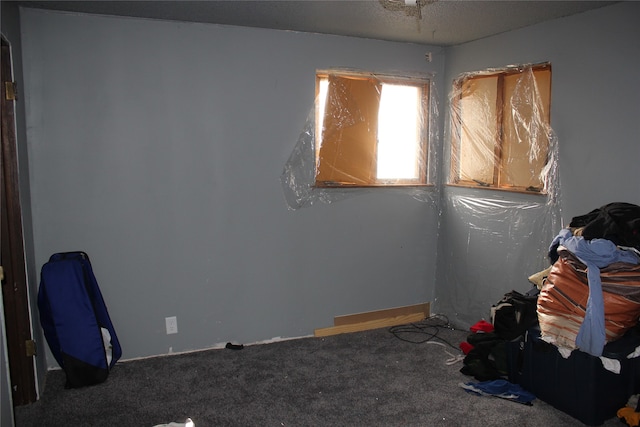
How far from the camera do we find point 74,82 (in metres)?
2.80

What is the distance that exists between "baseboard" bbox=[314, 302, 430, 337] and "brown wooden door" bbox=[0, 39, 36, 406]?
6.06 feet

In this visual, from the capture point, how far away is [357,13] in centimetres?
279

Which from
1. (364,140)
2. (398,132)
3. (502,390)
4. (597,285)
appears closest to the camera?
(597,285)

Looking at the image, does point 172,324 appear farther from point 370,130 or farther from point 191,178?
point 370,130

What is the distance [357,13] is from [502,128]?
1.30m

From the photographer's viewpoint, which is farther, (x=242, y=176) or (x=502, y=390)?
(x=242, y=176)

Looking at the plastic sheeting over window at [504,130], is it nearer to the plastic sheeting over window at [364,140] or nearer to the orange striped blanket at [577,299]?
the plastic sheeting over window at [364,140]

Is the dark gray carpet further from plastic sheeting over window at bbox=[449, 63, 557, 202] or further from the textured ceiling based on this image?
the textured ceiling

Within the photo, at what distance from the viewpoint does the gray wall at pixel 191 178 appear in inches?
111

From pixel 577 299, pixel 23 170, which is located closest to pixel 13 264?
pixel 23 170

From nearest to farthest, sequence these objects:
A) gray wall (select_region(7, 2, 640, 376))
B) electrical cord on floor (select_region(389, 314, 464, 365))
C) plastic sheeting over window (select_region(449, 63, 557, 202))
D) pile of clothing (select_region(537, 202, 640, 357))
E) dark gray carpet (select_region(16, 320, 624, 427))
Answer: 1. pile of clothing (select_region(537, 202, 640, 357))
2. dark gray carpet (select_region(16, 320, 624, 427))
3. gray wall (select_region(7, 2, 640, 376))
4. plastic sheeting over window (select_region(449, 63, 557, 202))
5. electrical cord on floor (select_region(389, 314, 464, 365))

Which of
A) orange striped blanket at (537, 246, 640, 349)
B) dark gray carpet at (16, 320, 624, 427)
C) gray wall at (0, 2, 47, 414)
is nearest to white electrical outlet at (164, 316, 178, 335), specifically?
dark gray carpet at (16, 320, 624, 427)

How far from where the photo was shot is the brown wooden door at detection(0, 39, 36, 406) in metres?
2.39

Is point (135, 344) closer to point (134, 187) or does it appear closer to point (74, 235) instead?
point (74, 235)
